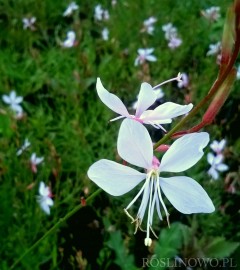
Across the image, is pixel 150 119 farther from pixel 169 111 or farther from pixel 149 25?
pixel 149 25

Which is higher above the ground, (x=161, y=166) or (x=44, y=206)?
(x=44, y=206)

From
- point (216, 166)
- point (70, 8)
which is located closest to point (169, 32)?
point (70, 8)

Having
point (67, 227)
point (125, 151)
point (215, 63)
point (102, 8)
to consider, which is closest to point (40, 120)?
point (67, 227)

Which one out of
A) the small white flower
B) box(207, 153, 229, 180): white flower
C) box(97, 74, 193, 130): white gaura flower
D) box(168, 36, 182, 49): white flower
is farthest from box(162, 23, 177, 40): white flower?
box(97, 74, 193, 130): white gaura flower

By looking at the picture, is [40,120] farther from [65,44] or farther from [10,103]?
[65,44]

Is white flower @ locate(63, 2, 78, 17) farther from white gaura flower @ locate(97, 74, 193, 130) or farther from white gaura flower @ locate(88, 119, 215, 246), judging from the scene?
white gaura flower @ locate(88, 119, 215, 246)

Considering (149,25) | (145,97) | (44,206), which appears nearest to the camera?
(145,97)

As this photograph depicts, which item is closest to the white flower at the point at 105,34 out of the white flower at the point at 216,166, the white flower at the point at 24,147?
the white flower at the point at 24,147
